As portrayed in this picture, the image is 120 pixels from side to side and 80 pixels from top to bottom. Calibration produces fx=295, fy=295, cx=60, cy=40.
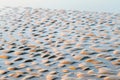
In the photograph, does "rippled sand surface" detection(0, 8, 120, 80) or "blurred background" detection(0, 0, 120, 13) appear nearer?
"rippled sand surface" detection(0, 8, 120, 80)

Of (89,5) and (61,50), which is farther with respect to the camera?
(89,5)

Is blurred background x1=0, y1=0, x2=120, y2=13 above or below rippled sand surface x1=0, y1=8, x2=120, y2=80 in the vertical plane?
above

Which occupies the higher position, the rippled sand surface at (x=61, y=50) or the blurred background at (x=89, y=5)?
the blurred background at (x=89, y=5)

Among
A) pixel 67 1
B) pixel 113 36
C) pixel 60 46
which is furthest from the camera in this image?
pixel 67 1

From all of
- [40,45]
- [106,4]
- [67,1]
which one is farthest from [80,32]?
[67,1]

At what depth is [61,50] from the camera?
12.4 meters

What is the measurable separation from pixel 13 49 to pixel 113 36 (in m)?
4.89

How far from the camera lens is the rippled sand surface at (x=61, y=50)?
965cm

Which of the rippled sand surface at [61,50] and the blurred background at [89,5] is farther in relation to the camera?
the blurred background at [89,5]

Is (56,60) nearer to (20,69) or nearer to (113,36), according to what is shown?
(20,69)

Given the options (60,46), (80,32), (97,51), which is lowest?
(97,51)

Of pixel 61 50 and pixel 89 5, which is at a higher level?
pixel 89 5

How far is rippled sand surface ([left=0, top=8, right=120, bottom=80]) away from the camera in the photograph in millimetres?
9648

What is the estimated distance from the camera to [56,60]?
11.1 meters
